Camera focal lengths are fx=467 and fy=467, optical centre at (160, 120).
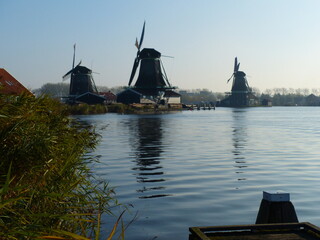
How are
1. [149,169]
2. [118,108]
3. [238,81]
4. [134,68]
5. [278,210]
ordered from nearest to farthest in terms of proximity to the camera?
[278,210] < [149,169] < [118,108] < [134,68] < [238,81]

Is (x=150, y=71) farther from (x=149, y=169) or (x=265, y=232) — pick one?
(x=265, y=232)

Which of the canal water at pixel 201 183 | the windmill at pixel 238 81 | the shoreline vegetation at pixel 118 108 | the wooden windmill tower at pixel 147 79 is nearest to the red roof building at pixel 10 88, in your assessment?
the canal water at pixel 201 183

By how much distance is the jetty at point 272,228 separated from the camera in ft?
21.3

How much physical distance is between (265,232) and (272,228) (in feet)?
0.38

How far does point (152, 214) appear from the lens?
34.1 ft

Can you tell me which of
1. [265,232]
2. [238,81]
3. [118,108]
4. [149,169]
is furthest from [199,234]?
[238,81]

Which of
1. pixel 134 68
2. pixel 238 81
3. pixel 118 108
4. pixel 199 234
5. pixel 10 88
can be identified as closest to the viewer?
pixel 199 234

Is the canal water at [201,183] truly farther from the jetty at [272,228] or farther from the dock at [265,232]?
the dock at [265,232]

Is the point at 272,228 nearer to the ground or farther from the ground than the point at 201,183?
farther from the ground

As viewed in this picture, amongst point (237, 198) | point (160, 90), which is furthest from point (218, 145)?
Answer: point (160, 90)

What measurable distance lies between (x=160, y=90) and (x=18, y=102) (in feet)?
318

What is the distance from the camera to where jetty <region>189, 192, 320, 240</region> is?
21.3 feet

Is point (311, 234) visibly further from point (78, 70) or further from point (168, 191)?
point (78, 70)

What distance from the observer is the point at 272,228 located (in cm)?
669
